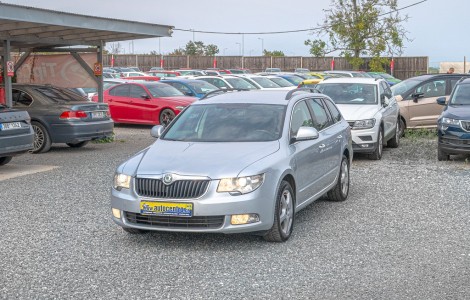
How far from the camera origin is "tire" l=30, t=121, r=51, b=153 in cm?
1664

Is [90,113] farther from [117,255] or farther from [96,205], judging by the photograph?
[117,255]

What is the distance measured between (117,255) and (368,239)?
2701 mm

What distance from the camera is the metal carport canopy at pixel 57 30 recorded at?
1512cm

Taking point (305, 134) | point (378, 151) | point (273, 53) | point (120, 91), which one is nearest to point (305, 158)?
point (305, 134)

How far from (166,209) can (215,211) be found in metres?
0.50

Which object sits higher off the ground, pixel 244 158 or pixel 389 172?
pixel 244 158

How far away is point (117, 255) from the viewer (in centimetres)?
760

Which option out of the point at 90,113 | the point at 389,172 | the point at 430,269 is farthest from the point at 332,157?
the point at 90,113

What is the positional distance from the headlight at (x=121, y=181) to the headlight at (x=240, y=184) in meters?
1.02

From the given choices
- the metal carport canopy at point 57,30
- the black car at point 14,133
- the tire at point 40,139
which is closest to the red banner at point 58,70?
the metal carport canopy at point 57,30

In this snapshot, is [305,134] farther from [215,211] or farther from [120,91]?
[120,91]

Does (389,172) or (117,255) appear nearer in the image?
(117,255)

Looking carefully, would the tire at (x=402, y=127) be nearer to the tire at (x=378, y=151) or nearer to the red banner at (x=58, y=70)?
the tire at (x=378, y=151)

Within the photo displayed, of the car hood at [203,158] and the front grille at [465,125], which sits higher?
the car hood at [203,158]
